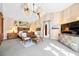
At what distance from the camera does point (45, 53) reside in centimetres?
247

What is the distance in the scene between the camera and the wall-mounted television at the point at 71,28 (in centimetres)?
244

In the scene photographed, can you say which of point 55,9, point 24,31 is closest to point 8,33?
point 24,31

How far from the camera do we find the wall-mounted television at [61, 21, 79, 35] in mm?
2443

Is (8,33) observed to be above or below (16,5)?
below

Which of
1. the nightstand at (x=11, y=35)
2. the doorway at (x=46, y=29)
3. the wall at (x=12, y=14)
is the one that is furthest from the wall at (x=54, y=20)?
the nightstand at (x=11, y=35)

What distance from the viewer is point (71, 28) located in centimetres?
251

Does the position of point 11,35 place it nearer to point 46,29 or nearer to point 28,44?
point 28,44

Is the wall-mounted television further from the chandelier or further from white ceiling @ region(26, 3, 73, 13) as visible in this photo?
the chandelier

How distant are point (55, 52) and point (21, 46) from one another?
57 centimetres

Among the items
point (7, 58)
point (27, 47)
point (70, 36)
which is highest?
point (70, 36)

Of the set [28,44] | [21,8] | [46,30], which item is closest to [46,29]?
[46,30]

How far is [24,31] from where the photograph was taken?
99.5 inches

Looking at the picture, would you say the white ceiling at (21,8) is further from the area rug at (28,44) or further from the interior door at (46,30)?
the area rug at (28,44)

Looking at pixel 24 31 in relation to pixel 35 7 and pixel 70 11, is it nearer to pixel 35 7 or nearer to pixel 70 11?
pixel 35 7
